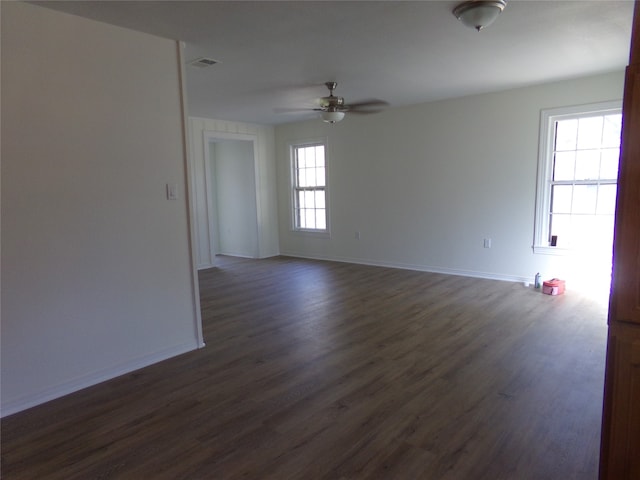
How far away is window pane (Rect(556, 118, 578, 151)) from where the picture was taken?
15.6ft

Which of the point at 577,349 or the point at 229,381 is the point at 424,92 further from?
the point at 229,381

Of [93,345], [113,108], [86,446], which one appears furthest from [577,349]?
[113,108]

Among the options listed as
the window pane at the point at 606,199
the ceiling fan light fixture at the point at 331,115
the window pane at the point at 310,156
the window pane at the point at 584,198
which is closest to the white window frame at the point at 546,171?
the window pane at the point at 584,198

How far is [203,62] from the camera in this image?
3.62 metres

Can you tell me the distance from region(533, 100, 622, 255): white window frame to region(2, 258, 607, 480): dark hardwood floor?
1.08 meters

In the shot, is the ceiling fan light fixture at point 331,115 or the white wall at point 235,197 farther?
the white wall at point 235,197

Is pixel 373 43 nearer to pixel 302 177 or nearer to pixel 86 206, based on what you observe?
pixel 86 206

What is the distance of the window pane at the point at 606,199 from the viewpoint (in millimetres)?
4574

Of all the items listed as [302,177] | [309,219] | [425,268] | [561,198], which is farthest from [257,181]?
[561,198]

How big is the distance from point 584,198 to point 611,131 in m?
0.77

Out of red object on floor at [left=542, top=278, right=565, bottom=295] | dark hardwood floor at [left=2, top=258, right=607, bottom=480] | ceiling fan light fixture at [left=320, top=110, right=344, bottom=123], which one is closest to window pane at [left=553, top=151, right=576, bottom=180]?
red object on floor at [left=542, top=278, right=565, bottom=295]

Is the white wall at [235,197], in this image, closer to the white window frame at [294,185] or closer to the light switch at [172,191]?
the white window frame at [294,185]

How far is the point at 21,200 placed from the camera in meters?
2.37

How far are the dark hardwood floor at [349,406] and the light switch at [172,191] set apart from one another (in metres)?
1.24
